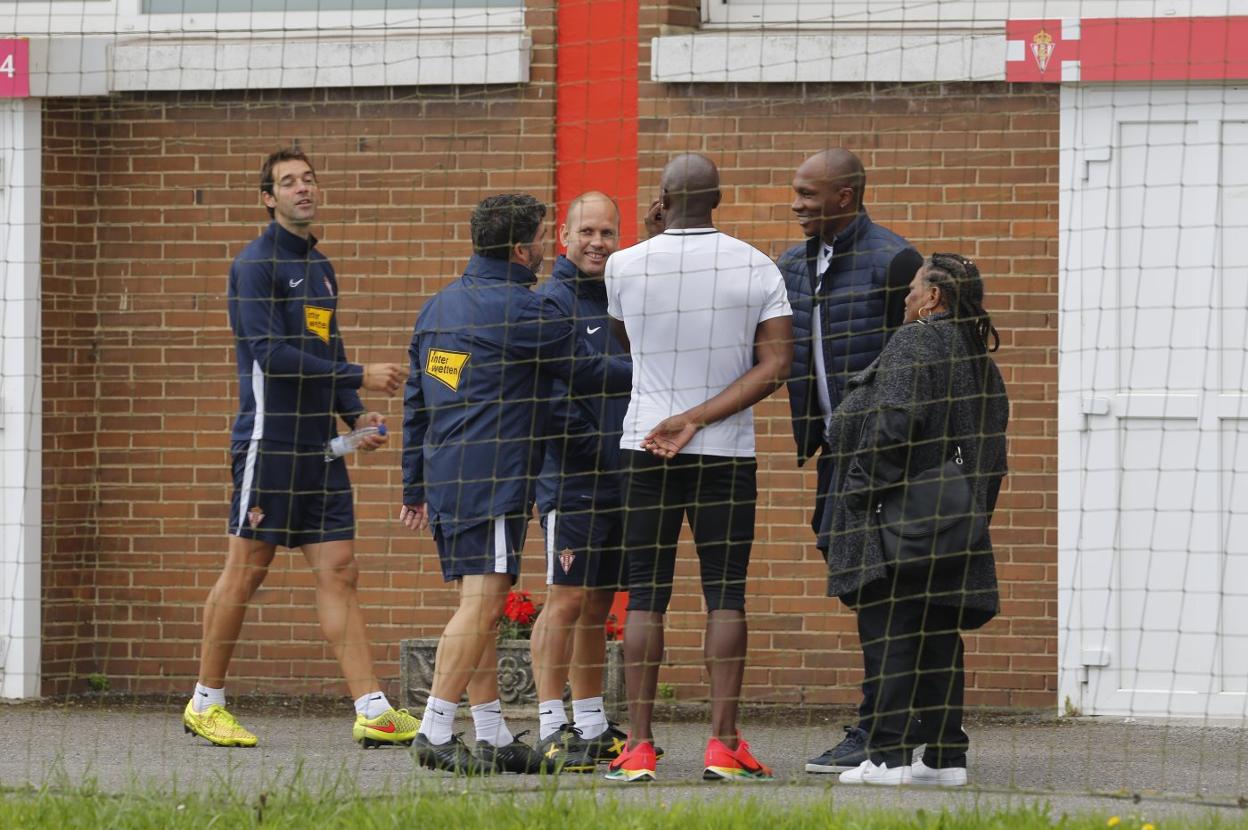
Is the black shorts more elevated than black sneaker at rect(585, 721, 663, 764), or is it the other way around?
the black shorts

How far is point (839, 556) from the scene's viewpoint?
6270mm

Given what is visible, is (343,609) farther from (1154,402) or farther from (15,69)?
(1154,402)

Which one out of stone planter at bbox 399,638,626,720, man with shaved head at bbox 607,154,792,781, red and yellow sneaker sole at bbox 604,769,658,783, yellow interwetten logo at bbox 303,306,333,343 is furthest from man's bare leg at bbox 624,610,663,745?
stone planter at bbox 399,638,626,720

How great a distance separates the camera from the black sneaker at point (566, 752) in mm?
6521

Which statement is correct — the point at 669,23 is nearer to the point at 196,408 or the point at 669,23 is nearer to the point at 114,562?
the point at 196,408

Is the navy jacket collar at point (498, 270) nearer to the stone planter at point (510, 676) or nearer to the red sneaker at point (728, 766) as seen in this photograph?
the red sneaker at point (728, 766)

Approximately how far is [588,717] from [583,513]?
685 mm

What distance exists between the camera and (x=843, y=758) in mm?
6688

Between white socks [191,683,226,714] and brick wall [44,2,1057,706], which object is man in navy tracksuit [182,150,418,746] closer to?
white socks [191,683,226,714]

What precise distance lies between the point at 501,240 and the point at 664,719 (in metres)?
2.54

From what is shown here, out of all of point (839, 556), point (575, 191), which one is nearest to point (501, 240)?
point (839, 556)

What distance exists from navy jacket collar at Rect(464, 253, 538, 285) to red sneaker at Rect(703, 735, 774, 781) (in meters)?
1.61

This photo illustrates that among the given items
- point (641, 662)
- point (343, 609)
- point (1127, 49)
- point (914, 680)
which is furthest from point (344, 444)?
point (1127, 49)

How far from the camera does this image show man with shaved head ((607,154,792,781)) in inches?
245
